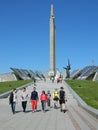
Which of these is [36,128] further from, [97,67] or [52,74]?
[97,67]

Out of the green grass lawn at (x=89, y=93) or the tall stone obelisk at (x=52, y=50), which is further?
the tall stone obelisk at (x=52, y=50)

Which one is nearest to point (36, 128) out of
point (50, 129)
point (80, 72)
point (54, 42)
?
point (50, 129)

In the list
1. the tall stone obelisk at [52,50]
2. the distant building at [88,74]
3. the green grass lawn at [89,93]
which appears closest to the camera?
the green grass lawn at [89,93]

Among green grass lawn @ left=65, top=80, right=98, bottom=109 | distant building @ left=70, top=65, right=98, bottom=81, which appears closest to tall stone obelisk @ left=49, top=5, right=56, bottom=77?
distant building @ left=70, top=65, right=98, bottom=81

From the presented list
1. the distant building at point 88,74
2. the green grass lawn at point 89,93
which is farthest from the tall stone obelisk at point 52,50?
the green grass lawn at point 89,93

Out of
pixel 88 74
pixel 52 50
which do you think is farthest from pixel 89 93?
pixel 88 74

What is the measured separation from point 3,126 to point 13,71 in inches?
3842

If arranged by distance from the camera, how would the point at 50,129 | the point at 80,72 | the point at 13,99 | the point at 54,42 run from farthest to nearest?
the point at 80,72, the point at 54,42, the point at 13,99, the point at 50,129

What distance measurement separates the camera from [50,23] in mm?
101438

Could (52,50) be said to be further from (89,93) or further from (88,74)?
(89,93)

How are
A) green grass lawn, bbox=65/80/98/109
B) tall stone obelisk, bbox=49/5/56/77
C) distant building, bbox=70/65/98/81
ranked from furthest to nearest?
1. distant building, bbox=70/65/98/81
2. tall stone obelisk, bbox=49/5/56/77
3. green grass lawn, bbox=65/80/98/109

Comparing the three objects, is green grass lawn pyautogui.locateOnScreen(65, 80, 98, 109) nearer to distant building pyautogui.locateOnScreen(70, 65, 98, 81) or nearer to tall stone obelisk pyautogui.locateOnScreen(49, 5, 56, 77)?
tall stone obelisk pyautogui.locateOnScreen(49, 5, 56, 77)

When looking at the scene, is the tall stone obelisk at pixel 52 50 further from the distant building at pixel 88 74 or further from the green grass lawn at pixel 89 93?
the green grass lawn at pixel 89 93

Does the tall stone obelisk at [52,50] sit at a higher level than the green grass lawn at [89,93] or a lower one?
higher
